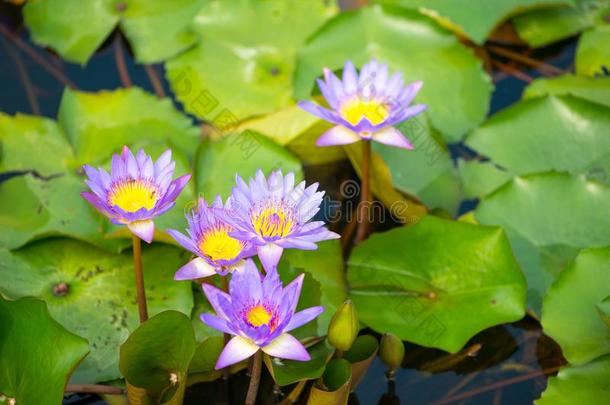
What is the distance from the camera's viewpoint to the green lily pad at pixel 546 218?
2436mm

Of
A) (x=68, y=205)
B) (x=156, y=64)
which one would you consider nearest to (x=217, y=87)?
(x=156, y=64)

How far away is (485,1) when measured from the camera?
3.17m

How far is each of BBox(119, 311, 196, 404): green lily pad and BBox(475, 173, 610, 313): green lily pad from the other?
1075mm

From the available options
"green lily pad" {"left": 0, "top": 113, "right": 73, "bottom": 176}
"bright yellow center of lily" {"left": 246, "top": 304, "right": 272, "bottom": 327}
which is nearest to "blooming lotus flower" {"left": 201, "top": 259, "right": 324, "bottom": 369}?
"bright yellow center of lily" {"left": 246, "top": 304, "right": 272, "bottom": 327}

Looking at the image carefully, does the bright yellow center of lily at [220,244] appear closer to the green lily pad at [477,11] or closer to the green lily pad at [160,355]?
the green lily pad at [160,355]

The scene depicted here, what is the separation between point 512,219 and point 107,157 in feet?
4.37

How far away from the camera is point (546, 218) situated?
2469 millimetres

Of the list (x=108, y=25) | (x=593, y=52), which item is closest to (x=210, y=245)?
(x=108, y=25)

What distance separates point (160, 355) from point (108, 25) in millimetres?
1778

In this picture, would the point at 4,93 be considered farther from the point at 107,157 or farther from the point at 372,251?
the point at 372,251

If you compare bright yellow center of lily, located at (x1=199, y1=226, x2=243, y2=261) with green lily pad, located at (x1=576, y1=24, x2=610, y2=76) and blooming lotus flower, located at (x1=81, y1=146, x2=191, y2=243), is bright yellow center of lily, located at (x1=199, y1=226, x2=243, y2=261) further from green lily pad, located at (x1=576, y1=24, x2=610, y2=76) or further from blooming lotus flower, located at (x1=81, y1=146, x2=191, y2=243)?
green lily pad, located at (x1=576, y1=24, x2=610, y2=76)

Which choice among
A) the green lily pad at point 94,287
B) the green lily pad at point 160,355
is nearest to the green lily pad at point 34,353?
the green lily pad at point 160,355

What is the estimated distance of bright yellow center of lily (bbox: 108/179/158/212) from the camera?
1.90 meters

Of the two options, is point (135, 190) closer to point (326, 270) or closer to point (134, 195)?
point (134, 195)
